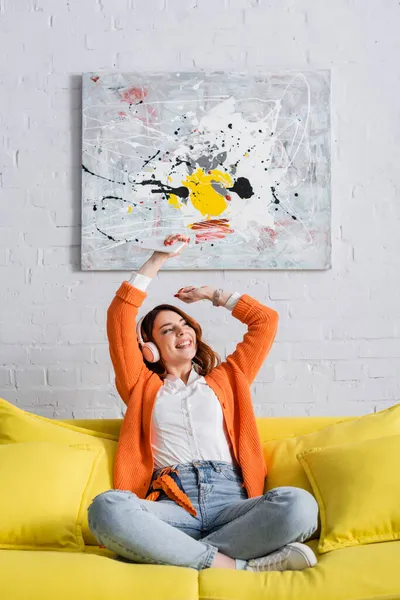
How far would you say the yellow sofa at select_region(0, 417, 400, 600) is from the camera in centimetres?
163

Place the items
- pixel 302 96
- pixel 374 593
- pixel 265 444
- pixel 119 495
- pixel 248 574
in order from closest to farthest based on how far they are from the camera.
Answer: pixel 374 593 < pixel 248 574 < pixel 119 495 < pixel 265 444 < pixel 302 96

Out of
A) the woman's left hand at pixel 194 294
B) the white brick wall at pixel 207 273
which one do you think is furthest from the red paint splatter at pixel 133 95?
the woman's left hand at pixel 194 294

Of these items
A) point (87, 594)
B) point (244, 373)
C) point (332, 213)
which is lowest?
point (87, 594)

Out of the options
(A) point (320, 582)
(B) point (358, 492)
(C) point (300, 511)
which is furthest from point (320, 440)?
(A) point (320, 582)

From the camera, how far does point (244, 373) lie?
2.55m

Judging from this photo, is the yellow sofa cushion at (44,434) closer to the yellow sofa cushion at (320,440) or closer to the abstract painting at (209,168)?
the yellow sofa cushion at (320,440)

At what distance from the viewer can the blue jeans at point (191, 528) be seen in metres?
1.84

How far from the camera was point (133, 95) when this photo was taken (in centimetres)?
306

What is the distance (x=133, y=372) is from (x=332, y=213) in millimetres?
1099

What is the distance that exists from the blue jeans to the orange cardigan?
22cm

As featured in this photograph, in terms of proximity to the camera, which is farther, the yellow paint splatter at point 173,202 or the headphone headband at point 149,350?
the yellow paint splatter at point 173,202

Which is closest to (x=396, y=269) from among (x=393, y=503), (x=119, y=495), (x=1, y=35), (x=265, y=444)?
(x=265, y=444)

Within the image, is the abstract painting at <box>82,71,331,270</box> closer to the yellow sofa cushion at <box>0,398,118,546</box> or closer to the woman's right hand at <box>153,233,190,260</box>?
the woman's right hand at <box>153,233,190,260</box>

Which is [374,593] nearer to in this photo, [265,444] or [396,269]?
[265,444]
